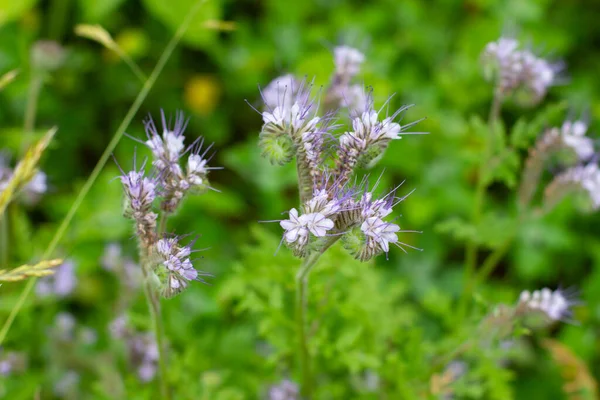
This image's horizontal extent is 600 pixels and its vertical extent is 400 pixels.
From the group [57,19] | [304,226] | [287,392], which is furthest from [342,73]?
[57,19]

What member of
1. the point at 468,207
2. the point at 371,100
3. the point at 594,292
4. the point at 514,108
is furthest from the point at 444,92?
the point at 371,100

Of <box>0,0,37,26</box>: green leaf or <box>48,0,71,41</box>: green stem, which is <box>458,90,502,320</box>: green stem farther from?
<box>48,0,71,41</box>: green stem

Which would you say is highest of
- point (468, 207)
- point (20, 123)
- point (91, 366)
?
point (20, 123)

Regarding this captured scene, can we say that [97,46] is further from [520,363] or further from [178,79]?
[520,363]

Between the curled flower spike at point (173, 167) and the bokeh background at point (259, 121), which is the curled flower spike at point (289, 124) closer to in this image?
the curled flower spike at point (173, 167)

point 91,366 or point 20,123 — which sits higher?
point 20,123

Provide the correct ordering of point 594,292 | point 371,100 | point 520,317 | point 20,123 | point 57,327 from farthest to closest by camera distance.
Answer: point 20,123 < point 594,292 < point 57,327 < point 520,317 < point 371,100

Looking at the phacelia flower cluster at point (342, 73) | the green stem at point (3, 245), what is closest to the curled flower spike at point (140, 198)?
the phacelia flower cluster at point (342, 73)
